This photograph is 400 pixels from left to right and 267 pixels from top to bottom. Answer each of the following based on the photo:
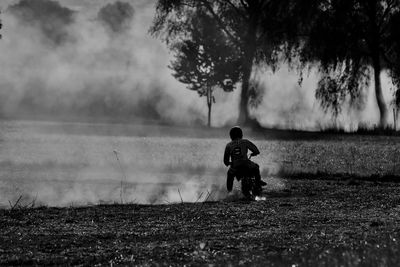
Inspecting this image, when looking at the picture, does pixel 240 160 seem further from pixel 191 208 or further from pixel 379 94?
pixel 379 94

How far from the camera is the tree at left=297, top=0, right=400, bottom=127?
4022 cm

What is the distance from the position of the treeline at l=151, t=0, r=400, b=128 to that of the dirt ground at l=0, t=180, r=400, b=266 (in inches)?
998

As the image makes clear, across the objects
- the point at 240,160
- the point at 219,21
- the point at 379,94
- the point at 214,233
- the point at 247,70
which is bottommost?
the point at 214,233

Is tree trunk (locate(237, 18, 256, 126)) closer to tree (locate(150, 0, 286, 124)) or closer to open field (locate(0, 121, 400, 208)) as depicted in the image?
tree (locate(150, 0, 286, 124))

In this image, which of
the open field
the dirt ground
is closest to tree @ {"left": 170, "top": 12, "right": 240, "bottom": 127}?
the open field

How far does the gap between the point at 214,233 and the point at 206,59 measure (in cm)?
3998

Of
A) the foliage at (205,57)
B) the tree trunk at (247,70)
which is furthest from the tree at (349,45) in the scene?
the foliage at (205,57)

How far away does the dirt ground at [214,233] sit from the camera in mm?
8641

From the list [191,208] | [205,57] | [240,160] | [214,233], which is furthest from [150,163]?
[205,57]

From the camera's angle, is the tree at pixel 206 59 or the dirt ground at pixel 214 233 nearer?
the dirt ground at pixel 214 233

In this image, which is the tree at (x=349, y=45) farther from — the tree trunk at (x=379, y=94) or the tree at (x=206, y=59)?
the tree at (x=206, y=59)

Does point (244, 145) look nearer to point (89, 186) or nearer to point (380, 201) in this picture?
point (380, 201)

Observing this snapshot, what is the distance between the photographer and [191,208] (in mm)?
13695

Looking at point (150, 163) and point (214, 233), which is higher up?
point (150, 163)
